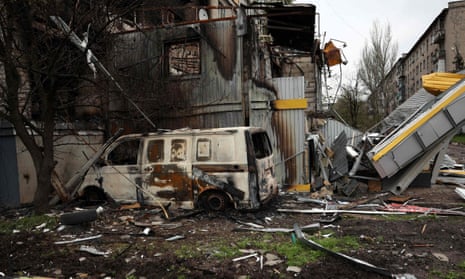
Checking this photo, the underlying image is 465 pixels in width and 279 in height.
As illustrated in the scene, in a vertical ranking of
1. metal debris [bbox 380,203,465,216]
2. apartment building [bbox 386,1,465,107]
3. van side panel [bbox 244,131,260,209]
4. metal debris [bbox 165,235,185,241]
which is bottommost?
metal debris [bbox 380,203,465,216]

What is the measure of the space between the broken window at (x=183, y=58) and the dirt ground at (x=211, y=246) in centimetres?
488

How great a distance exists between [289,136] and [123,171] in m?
4.60

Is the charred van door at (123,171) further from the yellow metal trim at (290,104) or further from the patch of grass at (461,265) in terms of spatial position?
the patch of grass at (461,265)

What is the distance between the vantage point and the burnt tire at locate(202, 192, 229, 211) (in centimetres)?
673

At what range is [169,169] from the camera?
700 cm

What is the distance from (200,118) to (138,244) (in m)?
5.46

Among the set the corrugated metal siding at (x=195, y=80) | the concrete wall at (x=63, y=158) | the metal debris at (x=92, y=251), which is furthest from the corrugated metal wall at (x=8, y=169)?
the metal debris at (x=92, y=251)

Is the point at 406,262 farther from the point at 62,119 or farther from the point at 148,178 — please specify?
the point at 62,119

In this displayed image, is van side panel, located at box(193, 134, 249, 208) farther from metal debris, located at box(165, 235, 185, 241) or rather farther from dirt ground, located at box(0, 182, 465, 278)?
metal debris, located at box(165, 235, 185, 241)

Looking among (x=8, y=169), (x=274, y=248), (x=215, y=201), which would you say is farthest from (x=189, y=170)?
(x=8, y=169)

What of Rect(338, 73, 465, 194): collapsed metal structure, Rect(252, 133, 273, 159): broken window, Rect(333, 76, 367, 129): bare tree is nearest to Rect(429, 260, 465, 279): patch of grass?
Rect(252, 133, 273, 159): broken window

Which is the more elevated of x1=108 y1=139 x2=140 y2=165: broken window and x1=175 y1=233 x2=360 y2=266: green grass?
x1=108 y1=139 x2=140 y2=165: broken window

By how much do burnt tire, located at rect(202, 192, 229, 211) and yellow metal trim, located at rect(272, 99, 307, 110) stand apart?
367 centimetres

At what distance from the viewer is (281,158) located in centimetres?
945
